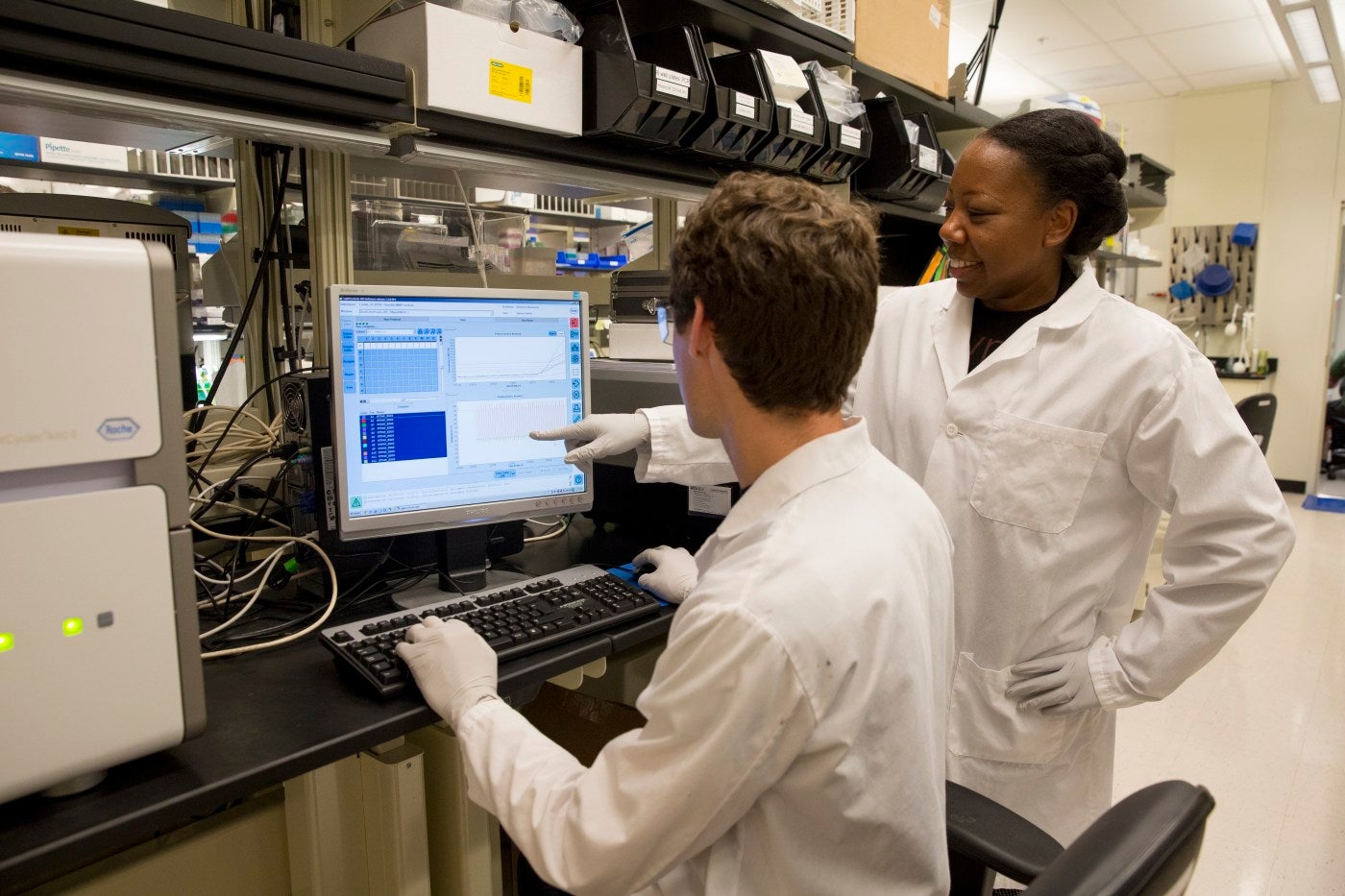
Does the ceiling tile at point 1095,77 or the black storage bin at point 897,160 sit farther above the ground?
the ceiling tile at point 1095,77

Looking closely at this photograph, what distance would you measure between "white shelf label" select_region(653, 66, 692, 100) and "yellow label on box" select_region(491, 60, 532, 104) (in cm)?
20

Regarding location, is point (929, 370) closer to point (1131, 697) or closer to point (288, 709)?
point (1131, 697)

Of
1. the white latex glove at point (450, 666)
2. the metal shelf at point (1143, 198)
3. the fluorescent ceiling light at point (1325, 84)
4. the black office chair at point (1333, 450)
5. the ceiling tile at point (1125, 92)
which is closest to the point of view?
the white latex glove at point (450, 666)

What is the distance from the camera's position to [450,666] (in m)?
0.96

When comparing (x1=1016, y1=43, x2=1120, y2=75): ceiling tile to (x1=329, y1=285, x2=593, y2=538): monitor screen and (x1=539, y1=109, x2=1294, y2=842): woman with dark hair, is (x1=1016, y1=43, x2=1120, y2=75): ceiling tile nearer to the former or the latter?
(x1=539, y1=109, x2=1294, y2=842): woman with dark hair

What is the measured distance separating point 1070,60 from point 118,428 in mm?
6092

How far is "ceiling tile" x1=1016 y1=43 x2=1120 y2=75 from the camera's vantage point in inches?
209

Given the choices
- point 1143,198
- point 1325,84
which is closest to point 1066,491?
point 1143,198

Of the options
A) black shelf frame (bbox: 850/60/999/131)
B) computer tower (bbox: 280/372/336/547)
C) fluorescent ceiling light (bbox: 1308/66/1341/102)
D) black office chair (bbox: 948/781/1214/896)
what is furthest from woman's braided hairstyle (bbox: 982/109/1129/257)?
fluorescent ceiling light (bbox: 1308/66/1341/102)

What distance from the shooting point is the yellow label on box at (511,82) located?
128 cm

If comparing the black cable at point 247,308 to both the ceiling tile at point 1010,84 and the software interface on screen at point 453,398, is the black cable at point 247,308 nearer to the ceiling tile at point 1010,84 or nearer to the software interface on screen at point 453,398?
the software interface on screen at point 453,398

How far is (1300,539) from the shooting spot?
195 inches

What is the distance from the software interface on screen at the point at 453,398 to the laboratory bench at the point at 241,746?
210mm

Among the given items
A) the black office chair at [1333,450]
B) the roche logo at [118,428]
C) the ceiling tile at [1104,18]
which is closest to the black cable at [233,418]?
the roche logo at [118,428]
